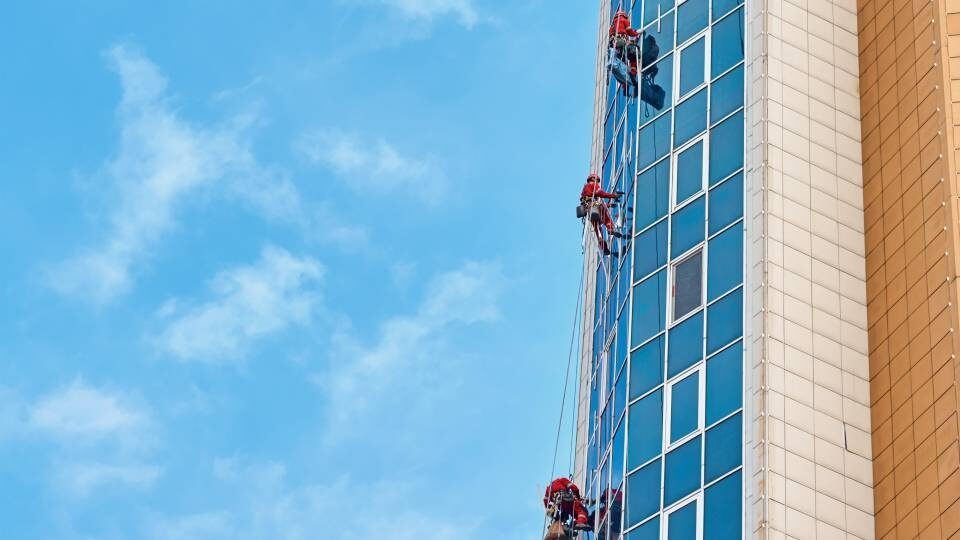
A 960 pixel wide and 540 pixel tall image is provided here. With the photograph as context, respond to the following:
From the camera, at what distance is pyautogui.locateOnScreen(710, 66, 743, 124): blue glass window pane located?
44188 millimetres

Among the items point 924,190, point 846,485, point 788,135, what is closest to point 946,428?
point 846,485

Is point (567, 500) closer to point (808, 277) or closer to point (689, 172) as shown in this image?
point (808, 277)

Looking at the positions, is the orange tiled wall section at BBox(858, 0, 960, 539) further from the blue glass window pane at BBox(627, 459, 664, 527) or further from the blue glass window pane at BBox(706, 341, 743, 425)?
the blue glass window pane at BBox(627, 459, 664, 527)

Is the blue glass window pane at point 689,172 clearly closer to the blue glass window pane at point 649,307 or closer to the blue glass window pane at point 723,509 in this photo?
the blue glass window pane at point 649,307

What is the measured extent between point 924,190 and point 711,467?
689 centimetres

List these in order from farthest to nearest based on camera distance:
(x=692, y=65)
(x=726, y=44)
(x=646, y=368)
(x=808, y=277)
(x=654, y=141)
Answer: (x=692, y=65), (x=654, y=141), (x=726, y=44), (x=646, y=368), (x=808, y=277)

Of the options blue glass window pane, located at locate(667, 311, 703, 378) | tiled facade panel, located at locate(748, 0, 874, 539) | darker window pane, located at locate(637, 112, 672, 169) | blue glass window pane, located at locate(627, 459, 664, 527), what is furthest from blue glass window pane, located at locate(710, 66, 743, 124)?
blue glass window pane, located at locate(627, 459, 664, 527)

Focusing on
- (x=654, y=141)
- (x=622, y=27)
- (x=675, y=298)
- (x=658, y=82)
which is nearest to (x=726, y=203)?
(x=675, y=298)

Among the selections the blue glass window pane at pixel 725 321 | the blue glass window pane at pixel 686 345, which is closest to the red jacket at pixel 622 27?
the blue glass window pane at pixel 686 345

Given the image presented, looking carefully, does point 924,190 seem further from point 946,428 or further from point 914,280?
point 946,428

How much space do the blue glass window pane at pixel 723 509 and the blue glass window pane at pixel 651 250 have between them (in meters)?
6.77

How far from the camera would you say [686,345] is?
135 ft

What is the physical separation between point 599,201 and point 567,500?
763cm

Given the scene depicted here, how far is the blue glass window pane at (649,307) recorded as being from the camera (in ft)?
140
